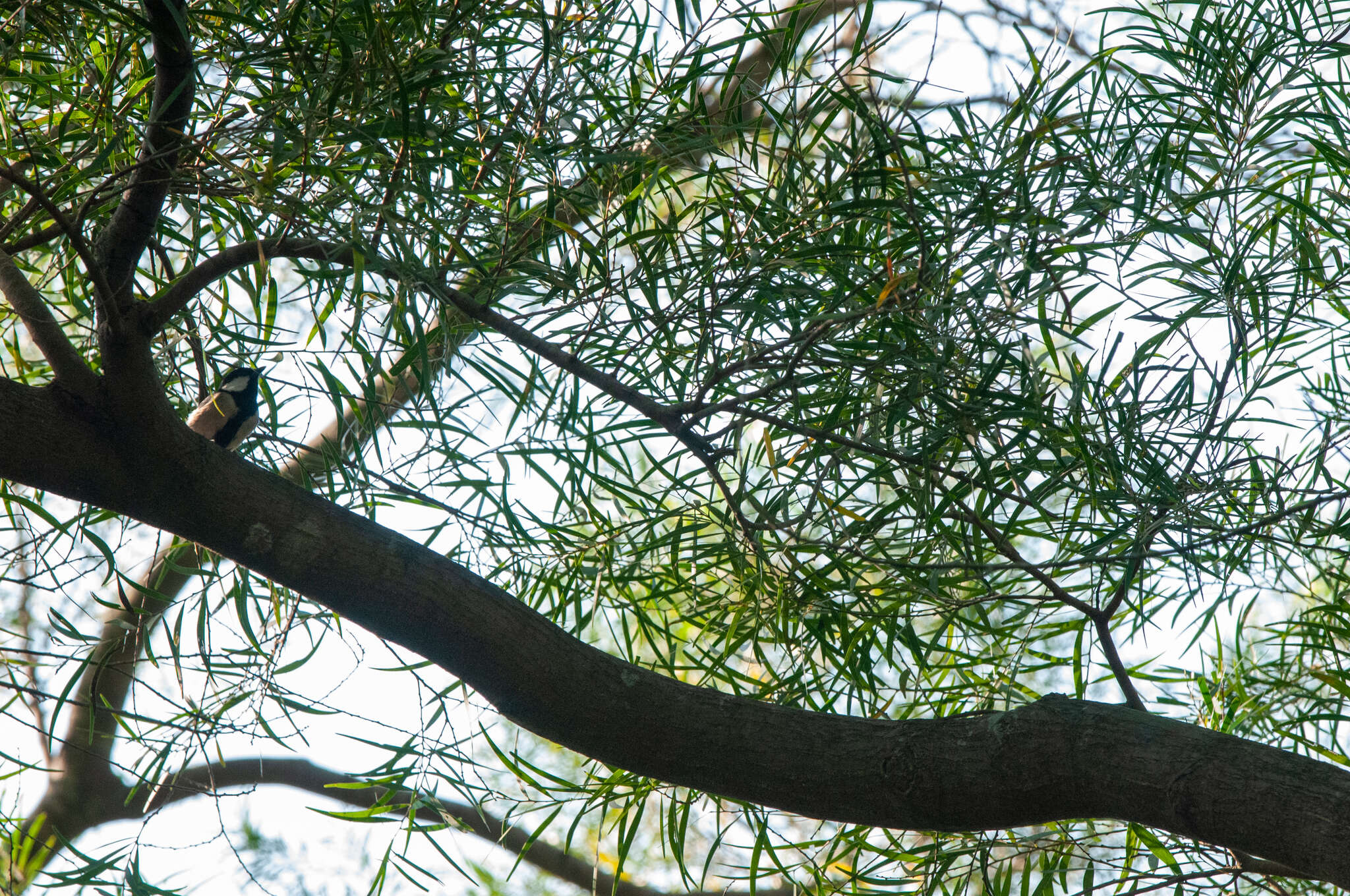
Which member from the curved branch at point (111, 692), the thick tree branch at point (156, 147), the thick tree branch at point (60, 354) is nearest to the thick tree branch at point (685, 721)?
the thick tree branch at point (60, 354)

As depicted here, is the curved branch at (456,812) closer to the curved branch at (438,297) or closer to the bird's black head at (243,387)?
the bird's black head at (243,387)

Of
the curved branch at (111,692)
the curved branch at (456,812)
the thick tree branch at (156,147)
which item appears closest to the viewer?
the thick tree branch at (156,147)

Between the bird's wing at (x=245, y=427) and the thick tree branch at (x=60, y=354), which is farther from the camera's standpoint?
the bird's wing at (x=245, y=427)

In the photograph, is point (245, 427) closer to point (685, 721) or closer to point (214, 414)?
point (214, 414)

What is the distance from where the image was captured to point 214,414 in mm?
1252

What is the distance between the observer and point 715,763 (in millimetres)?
928

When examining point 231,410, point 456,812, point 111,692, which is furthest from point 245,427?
point 111,692

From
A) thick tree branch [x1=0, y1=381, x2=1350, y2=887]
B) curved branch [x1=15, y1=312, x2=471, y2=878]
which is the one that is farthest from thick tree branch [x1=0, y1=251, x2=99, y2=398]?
curved branch [x1=15, y1=312, x2=471, y2=878]

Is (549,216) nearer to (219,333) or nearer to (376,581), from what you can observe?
(376,581)

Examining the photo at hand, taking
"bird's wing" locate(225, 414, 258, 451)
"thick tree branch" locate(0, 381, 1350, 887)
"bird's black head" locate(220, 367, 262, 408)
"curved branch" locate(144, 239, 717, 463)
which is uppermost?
"bird's black head" locate(220, 367, 262, 408)

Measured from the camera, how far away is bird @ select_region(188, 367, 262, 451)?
4.10ft

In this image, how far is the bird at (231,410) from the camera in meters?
1.25

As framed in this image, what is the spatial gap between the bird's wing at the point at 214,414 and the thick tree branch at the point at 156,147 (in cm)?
37

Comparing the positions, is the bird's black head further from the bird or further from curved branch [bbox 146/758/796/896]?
curved branch [bbox 146/758/796/896]
